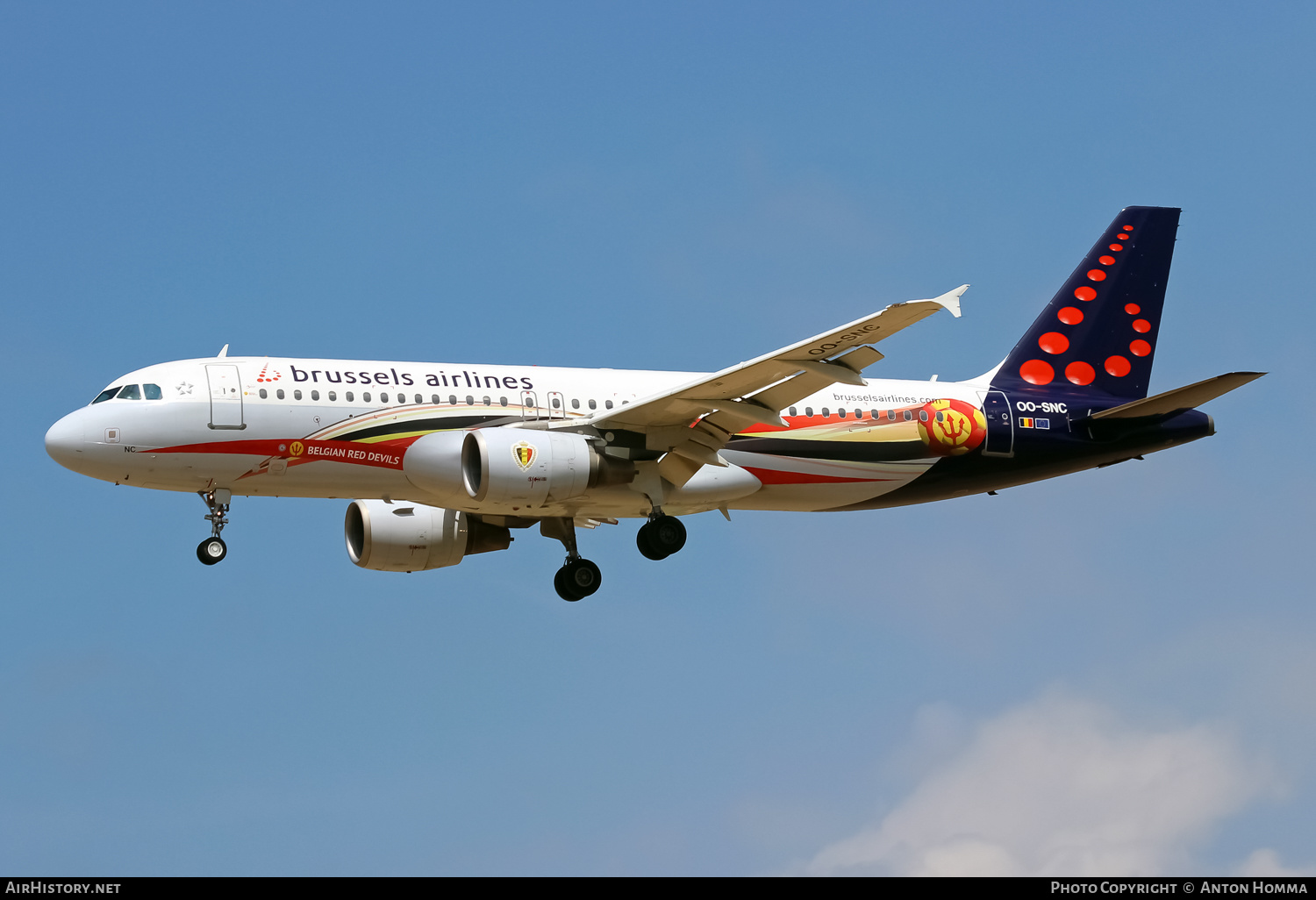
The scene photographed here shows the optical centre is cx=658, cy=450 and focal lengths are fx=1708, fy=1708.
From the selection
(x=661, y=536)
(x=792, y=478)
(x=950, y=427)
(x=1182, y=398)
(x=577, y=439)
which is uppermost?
(x=950, y=427)

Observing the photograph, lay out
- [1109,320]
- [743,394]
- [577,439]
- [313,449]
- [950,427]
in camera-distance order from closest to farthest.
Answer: [743,394] < [313,449] < [577,439] < [950,427] < [1109,320]

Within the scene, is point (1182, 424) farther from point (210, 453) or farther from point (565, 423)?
point (210, 453)

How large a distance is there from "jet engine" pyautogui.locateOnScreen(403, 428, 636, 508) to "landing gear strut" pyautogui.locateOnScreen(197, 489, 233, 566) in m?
3.45

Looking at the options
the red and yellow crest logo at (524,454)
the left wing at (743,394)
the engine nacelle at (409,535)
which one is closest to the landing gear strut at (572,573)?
the engine nacelle at (409,535)

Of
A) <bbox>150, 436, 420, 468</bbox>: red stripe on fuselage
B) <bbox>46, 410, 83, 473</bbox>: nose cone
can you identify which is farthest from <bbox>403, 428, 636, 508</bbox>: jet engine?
<bbox>46, 410, 83, 473</bbox>: nose cone

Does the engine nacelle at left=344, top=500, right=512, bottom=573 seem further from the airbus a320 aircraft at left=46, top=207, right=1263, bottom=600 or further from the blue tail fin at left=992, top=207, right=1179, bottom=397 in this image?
the blue tail fin at left=992, top=207, right=1179, bottom=397

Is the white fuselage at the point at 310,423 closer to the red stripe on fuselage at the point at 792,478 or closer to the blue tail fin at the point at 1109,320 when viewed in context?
the red stripe on fuselage at the point at 792,478

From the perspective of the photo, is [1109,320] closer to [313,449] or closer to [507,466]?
[507,466]

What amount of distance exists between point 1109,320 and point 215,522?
781 inches

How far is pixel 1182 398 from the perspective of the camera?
111 ft

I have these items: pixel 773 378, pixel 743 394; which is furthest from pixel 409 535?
pixel 773 378

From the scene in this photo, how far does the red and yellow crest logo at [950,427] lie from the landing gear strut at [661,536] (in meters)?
5.75

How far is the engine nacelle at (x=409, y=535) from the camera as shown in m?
34.9
